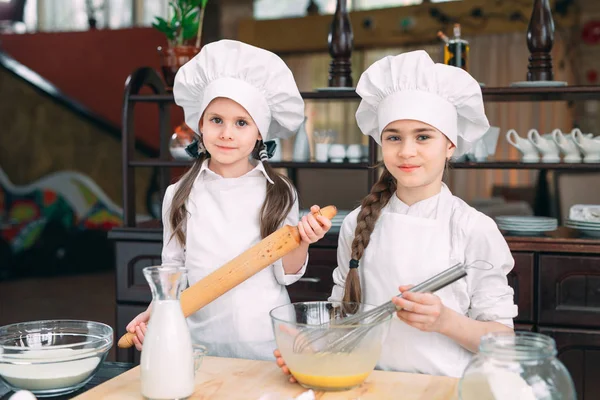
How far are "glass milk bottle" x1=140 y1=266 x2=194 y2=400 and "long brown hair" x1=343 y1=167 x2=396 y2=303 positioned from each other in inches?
20.8

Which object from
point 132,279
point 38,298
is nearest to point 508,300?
point 132,279

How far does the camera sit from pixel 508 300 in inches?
56.6

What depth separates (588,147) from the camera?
2.34 meters

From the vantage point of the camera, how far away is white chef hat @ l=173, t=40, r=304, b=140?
1660 mm

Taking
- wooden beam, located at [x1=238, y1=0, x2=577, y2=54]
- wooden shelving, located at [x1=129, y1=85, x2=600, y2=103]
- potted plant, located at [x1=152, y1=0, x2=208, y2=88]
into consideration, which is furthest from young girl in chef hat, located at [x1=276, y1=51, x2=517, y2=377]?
wooden beam, located at [x1=238, y1=0, x2=577, y2=54]

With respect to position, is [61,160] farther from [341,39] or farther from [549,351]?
[549,351]

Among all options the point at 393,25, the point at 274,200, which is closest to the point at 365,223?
the point at 274,200

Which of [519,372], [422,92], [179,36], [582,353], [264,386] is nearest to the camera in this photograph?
[519,372]

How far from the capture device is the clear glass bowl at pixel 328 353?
112cm

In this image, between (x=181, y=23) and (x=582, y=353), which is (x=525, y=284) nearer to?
(x=582, y=353)

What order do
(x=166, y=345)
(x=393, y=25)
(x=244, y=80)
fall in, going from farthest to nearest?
(x=393, y=25)
(x=244, y=80)
(x=166, y=345)

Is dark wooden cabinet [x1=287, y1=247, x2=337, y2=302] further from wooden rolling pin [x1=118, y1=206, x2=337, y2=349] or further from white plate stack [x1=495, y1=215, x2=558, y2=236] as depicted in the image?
wooden rolling pin [x1=118, y1=206, x2=337, y2=349]

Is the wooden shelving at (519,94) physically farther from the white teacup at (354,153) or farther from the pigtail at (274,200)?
the pigtail at (274,200)

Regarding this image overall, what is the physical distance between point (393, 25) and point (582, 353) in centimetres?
540
